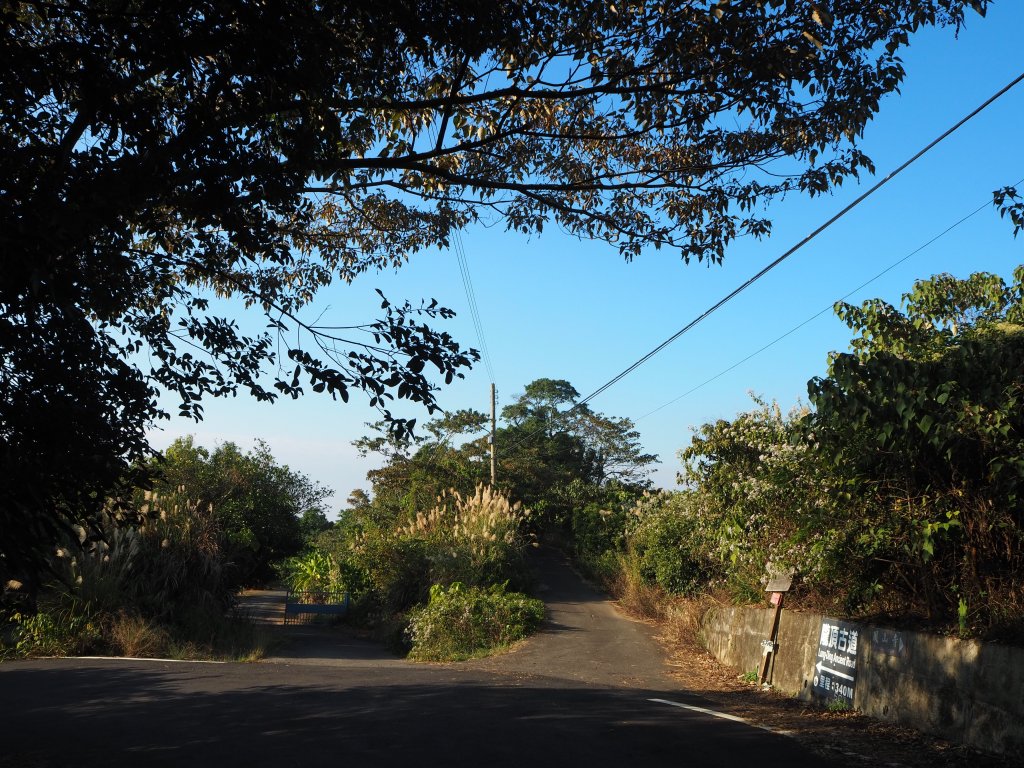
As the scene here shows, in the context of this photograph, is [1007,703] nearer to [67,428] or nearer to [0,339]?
[67,428]

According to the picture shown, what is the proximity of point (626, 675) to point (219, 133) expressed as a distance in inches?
447

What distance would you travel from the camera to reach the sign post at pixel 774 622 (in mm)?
12805

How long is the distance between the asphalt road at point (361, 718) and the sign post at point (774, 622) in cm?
134

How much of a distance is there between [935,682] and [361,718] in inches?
234

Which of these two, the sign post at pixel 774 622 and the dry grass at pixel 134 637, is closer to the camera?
the sign post at pixel 774 622

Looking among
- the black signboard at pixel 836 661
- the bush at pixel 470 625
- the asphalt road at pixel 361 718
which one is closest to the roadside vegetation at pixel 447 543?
the bush at pixel 470 625

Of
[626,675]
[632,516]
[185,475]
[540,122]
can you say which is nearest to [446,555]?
[632,516]

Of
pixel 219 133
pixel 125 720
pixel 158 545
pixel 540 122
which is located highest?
pixel 540 122

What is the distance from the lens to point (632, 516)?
26.1 m

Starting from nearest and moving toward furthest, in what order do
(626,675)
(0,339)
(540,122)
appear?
(0,339)
(540,122)
(626,675)

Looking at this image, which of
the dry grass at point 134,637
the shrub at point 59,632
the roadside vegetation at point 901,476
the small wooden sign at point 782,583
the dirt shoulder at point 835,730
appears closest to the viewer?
the dirt shoulder at point 835,730

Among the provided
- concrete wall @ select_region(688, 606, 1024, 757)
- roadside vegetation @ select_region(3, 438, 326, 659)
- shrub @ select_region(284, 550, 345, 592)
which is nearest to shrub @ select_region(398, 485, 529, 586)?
shrub @ select_region(284, 550, 345, 592)

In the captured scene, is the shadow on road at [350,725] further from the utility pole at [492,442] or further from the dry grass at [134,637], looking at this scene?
the utility pole at [492,442]

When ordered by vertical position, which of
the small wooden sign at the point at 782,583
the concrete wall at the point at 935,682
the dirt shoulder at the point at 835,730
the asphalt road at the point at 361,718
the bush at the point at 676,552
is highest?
the bush at the point at 676,552
